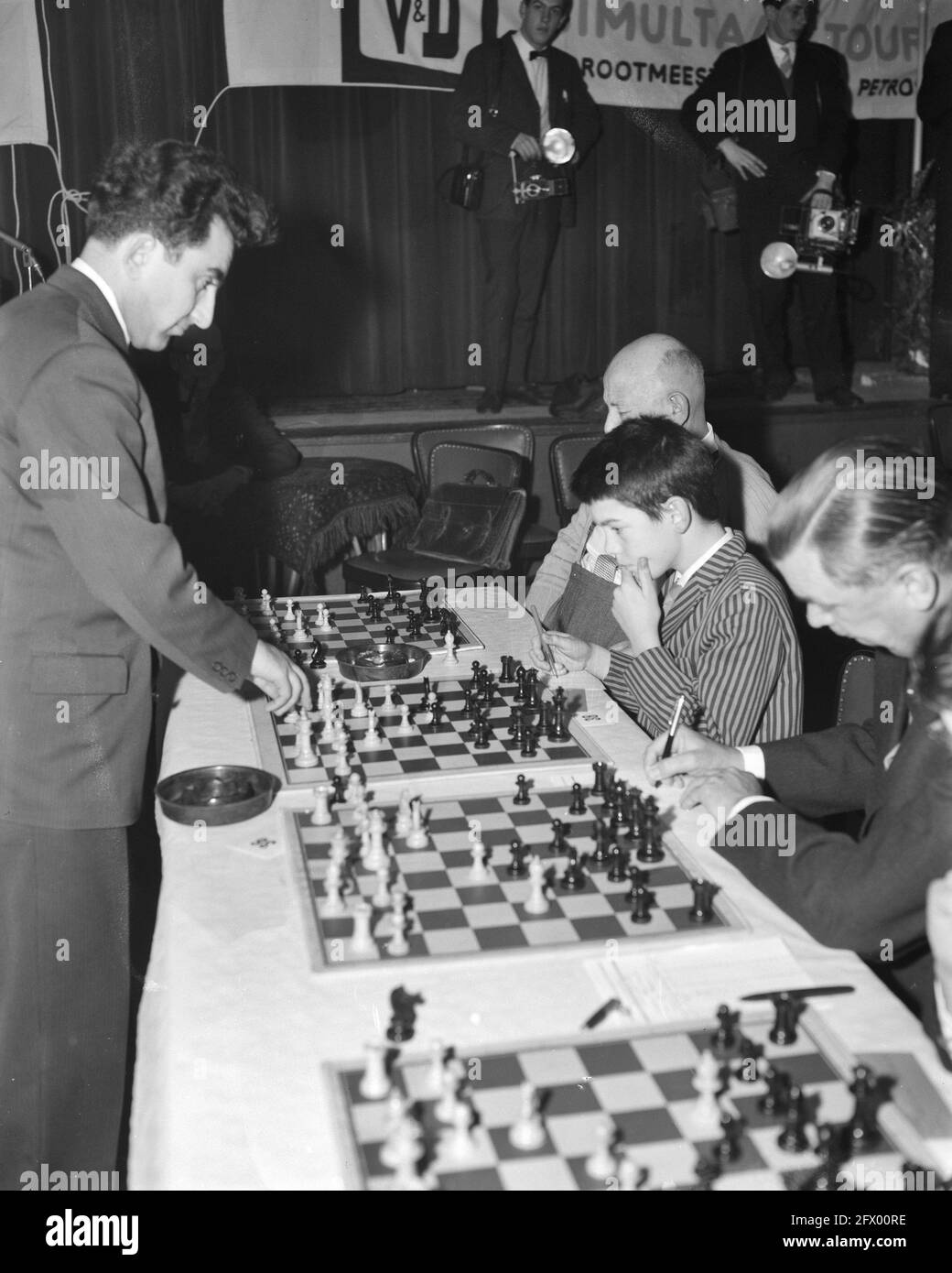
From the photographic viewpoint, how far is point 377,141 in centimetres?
809

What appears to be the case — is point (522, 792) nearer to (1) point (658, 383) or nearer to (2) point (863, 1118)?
(2) point (863, 1118)

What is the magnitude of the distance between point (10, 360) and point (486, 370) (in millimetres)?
6040

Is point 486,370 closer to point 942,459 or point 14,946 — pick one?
point 942,459

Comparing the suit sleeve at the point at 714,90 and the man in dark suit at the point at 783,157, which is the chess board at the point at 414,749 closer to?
the man in dark suit at the point at 783,157

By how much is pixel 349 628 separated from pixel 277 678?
967 millimetres

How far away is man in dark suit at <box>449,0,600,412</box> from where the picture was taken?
728 centimetres

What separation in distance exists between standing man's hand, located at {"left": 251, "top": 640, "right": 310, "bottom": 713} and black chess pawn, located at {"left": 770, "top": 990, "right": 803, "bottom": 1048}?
129cm

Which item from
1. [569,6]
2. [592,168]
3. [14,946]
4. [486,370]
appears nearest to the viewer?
[14,946]

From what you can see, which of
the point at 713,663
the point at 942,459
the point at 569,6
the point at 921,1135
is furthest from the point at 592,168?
the point at 921,1135

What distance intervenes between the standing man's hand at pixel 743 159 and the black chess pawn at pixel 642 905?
6695 millimetres

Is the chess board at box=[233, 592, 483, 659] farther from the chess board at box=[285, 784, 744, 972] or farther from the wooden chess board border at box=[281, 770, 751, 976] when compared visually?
the wooden chess board border at box=[281, 770, 751, 976]

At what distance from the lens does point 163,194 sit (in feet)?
7.41

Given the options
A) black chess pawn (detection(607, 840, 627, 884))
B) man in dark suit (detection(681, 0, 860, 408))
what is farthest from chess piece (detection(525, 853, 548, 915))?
man in dark suit (detection(681, 0, 860, 408))

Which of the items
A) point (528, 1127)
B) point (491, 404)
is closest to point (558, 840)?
point (528, 1127)
